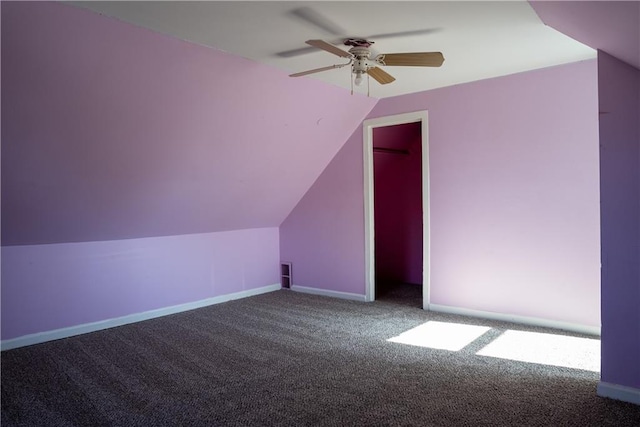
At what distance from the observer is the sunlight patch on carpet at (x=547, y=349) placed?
10.8 feet

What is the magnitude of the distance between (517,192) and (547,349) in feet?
4.80

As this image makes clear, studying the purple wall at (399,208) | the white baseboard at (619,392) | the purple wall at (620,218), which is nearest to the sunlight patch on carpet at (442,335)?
the white baseboard at (619,392)

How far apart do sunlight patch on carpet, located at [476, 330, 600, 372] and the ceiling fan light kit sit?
226 cm

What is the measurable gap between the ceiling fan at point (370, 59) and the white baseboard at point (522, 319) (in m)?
2.56

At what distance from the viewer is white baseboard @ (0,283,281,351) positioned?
3955mm

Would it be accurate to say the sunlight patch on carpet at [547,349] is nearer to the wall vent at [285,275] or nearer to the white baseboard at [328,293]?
the white baseboard at [328,293]

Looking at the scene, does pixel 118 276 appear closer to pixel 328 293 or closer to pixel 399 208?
pixel 328 293

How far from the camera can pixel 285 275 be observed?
20.6ft

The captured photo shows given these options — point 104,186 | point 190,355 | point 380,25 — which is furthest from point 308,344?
point 380,25

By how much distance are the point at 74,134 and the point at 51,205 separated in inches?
32.1

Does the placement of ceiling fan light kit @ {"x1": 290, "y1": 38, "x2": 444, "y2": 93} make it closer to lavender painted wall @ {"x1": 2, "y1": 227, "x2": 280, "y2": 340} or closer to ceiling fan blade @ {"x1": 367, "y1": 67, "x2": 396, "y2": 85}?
ceiling fan blade @ {"x1": 367, "y1": 67, "x2": 396, "y2": 85}

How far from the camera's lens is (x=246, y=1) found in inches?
100

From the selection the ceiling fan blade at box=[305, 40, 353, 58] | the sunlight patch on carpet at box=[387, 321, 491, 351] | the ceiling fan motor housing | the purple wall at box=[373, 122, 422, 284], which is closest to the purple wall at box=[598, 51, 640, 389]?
the sunlight patch on carpet at box=[387, 321, 491, 351]

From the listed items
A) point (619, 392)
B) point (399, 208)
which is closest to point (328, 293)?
point (399, 208)
